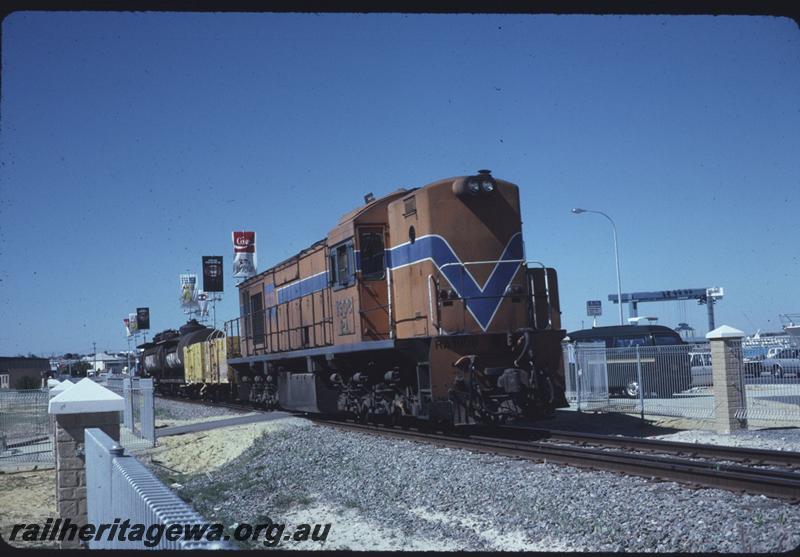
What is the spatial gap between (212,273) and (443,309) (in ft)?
117

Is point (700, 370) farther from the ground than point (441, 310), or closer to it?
closer to it

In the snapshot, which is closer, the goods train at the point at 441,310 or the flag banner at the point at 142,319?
the goods train at the point at 441,310

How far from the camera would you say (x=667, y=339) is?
1096 inches

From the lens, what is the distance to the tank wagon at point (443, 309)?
13211mm

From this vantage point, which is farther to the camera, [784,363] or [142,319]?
[142,319]

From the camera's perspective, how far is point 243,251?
148 ft

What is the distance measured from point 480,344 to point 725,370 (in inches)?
221

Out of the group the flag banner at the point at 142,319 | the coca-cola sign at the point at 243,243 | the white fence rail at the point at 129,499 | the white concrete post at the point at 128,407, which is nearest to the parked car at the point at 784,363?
the white fence rail at the point at 129,499

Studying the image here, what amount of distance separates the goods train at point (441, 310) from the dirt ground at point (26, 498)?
6187 millimetres

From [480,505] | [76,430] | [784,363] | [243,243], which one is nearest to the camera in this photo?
[480,505]

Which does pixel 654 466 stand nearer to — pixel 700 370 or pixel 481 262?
pixel 481 262

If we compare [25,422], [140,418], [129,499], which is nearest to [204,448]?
[140,418]

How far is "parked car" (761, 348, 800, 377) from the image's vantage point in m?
15.7

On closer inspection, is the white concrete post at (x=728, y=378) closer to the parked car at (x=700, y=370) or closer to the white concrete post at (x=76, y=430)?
the parked car at (x=700, y=370)
